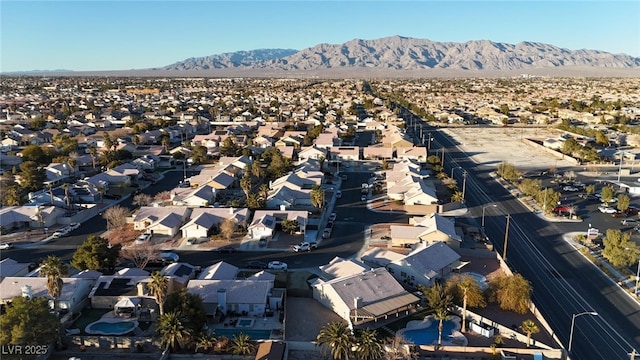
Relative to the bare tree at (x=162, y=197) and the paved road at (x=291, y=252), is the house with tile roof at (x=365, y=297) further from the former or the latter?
the bare tree at (x=162, y=197)

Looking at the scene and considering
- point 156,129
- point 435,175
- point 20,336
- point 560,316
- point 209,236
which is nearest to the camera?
point 20,336

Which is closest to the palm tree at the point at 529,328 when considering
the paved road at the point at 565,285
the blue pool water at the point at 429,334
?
the paved road at the point at 565,285

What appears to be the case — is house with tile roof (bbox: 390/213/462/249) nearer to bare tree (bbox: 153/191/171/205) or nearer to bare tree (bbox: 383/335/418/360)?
bare tree (bbox: 383/335/418/360)

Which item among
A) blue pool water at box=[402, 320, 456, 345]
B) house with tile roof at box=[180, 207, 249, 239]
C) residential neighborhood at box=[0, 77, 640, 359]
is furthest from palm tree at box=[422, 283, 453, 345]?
house with tile roof at box=[180, 207, 249, 239]

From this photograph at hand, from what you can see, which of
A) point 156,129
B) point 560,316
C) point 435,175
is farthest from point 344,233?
point 156,129

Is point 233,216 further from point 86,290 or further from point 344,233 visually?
point 86,290

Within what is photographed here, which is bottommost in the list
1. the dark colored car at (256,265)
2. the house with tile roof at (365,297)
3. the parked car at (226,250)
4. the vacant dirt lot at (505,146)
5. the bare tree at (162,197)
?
the dark colored car at (256,265)
